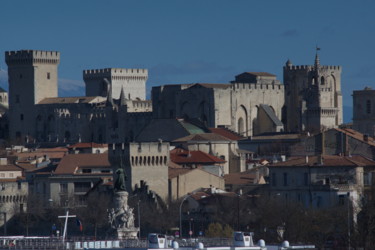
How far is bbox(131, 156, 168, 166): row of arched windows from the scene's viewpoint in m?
109

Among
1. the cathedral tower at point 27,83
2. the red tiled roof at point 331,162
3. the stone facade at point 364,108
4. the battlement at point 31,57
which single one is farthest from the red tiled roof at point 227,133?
the battlement at point 31,57

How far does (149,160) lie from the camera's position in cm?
10975

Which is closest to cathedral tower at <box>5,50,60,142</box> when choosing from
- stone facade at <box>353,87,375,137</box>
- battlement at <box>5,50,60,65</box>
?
battlement at <box>5,50,60,65</box>

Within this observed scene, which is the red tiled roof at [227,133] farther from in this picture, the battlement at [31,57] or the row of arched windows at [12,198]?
the battlement at [31,57]

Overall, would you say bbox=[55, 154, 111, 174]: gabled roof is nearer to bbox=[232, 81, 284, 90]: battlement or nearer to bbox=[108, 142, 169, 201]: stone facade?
bbox=[108, 142, 169, 201]: stone facade

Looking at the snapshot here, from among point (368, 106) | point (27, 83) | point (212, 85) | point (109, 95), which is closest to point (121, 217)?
point (212, 85)

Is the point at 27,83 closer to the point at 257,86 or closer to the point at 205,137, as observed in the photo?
the point at 257,86

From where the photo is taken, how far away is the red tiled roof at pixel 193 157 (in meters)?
124

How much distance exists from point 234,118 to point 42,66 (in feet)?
112

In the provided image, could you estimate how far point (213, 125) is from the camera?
163000 mm

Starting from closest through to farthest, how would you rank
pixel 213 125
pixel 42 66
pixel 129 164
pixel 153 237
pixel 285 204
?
1. pixel 153 237
2. pixel 285 204
3. pixel 129 164
4. pixel 213 125
5. pixel 42 66

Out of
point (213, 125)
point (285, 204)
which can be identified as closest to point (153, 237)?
point (285, 204)

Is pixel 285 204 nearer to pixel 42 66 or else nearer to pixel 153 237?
pixel 153 237

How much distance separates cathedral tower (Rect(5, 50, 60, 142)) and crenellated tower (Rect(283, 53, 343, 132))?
25789 millimetres
